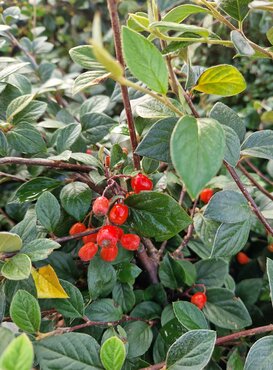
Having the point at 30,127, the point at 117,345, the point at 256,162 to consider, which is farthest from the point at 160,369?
the point at 256,162

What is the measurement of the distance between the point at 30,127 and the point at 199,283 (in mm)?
438

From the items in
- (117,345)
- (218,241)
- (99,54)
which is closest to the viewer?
(99,54)

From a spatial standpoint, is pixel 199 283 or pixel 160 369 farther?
pixel 199 283

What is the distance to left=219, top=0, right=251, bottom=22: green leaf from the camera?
620 millimetres

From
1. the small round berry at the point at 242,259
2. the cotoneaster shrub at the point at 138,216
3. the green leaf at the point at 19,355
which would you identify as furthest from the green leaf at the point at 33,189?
the small round berry at the point at 242,259

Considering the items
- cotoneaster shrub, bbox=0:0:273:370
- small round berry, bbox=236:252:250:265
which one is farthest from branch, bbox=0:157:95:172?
small round berry, bbox=236:252:250:265

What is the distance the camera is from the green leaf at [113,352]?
52 cm

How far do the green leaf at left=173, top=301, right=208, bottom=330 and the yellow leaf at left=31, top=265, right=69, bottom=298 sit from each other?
171mm

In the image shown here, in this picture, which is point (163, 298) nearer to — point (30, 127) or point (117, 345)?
point (117, 345)

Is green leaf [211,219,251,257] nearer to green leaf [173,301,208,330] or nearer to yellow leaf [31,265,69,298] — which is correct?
green leaf [173,301,208,330]

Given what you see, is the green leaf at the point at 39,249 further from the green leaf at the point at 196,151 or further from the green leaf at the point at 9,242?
the green leaf at the point at 196,151

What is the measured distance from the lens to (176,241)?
0.85m

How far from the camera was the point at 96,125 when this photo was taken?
83cm

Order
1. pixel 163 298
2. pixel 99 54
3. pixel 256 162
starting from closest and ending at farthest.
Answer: pixel 99 54, pixel 163 298, pixel 256 162
